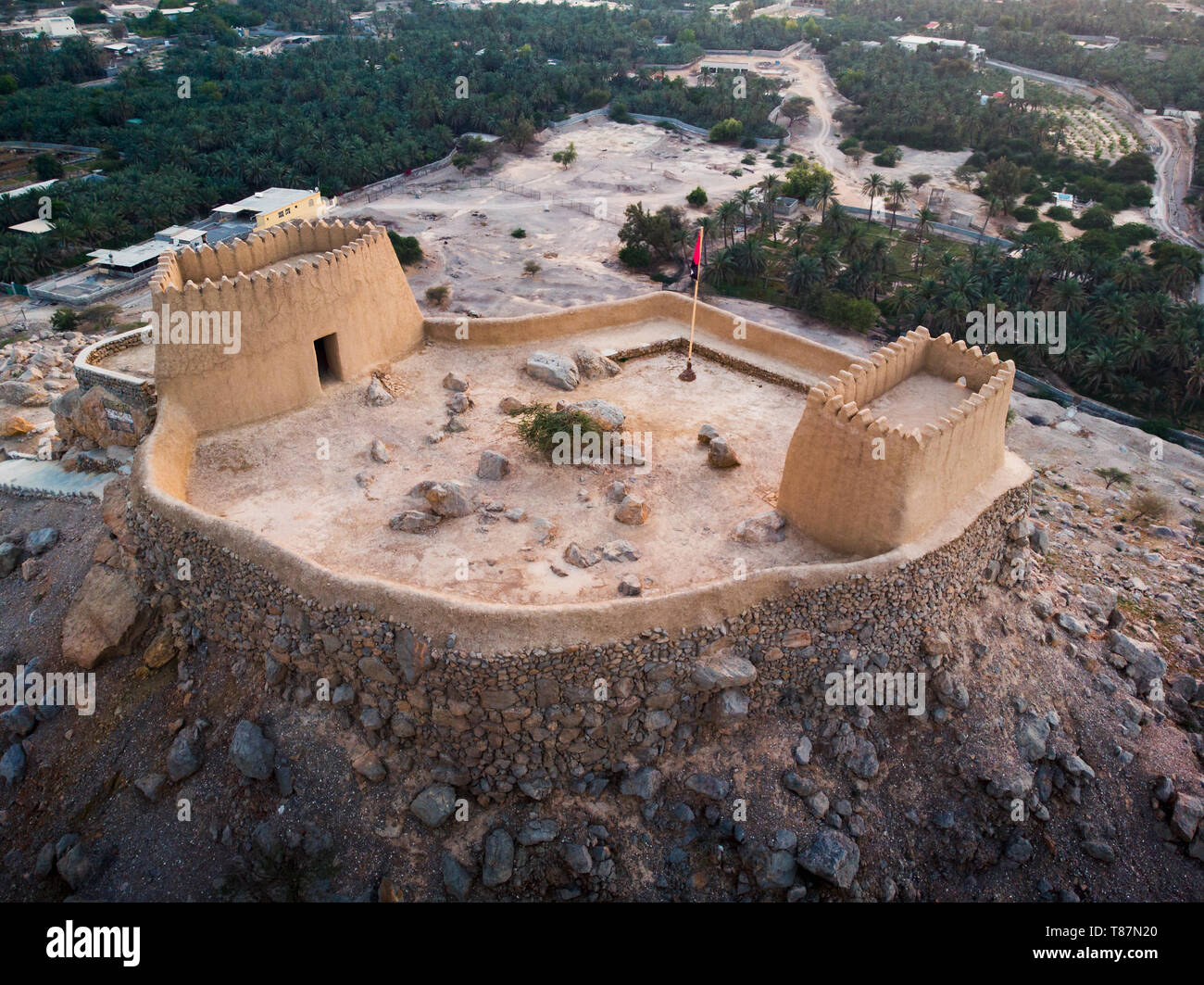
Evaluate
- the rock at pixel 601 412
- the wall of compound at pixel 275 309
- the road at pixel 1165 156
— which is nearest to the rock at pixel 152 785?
the wall of compound at pixel 275 309

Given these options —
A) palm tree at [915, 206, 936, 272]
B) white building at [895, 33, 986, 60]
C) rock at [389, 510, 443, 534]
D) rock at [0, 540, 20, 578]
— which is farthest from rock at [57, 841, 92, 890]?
white building at [895, 33, 986, 60]

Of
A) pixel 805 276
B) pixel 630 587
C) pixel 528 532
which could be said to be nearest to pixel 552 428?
pixel 528 532

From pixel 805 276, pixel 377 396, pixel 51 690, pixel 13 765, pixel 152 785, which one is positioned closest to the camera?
pixel 152 785

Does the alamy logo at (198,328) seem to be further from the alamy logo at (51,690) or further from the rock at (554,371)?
the alamy logo at (51,690)

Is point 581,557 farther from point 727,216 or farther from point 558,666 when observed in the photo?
point 727,216

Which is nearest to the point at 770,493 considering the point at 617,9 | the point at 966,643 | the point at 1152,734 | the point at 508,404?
the point at 966,643

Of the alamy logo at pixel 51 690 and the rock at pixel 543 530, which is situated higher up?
the rock at pixel 543 530

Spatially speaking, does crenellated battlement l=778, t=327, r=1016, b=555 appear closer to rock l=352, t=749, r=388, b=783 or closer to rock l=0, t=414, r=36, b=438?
rock l=352, t=749, r=388, b=783
